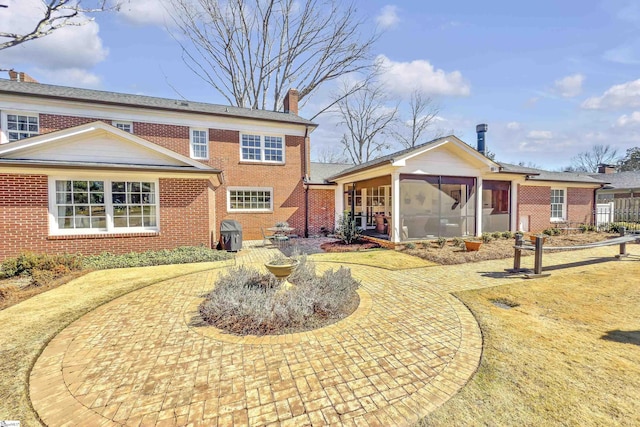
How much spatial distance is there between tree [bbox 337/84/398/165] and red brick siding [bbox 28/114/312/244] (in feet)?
59.6

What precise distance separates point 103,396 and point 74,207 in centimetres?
921

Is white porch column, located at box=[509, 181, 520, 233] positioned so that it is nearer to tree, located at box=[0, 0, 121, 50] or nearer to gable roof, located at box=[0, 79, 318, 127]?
gable roof, located at box=[0, 79, 318, 127]

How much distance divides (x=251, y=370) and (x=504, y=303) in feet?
16.0

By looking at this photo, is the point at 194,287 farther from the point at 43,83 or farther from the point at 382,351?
the point at 43,83

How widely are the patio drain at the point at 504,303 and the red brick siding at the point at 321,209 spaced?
10.8 metres

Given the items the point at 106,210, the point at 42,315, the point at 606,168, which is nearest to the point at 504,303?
the point at 42,315

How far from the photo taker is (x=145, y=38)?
12562 millimetres

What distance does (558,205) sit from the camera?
1603 centimetres

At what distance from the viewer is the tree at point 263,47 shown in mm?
21453

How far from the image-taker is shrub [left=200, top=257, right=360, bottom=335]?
4051 millimetres

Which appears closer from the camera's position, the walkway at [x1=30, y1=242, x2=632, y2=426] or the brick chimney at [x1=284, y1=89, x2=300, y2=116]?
the walkway at [x1=30, y1=242, x2=632, y2=426]

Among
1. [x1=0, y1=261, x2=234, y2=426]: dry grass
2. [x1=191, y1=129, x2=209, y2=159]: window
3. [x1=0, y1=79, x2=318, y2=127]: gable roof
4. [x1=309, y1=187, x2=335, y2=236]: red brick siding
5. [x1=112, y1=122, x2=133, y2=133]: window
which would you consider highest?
[x1=0, y1=79, x2=318, y2=127]: gable roof

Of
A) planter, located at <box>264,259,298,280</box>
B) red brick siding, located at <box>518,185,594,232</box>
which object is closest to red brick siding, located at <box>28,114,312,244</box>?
planter, located at <box>264,259,298,280</box>

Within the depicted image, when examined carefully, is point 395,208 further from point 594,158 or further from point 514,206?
point 594,158
